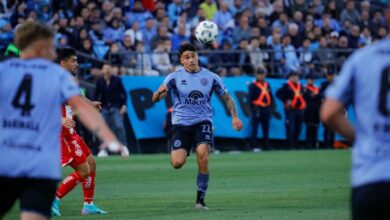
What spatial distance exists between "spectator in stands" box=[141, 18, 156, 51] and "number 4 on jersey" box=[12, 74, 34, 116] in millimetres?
23214

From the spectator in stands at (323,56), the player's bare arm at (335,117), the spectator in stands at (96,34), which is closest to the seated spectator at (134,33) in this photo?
the spectator in stands at (96,34)

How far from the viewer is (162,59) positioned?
99.5 feet

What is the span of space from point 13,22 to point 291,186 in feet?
41.0

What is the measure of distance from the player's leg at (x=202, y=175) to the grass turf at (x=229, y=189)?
0.61 ft

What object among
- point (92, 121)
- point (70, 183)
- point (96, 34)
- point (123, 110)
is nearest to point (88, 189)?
point (70, 183)

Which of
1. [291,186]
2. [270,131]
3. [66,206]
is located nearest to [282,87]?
[270,131]

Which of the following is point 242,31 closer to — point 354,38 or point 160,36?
point 160,36

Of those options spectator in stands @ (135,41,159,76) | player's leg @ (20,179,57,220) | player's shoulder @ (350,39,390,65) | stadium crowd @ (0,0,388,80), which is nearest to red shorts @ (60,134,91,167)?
player's leg @ (20,179,57,220)

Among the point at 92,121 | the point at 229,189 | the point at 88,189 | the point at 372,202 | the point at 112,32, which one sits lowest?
the point at 229,189

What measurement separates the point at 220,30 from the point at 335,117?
26123mm

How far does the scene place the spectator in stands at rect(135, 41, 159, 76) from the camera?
1189 inches

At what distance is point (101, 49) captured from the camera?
97.7 feet

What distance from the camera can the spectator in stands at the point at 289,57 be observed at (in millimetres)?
32500

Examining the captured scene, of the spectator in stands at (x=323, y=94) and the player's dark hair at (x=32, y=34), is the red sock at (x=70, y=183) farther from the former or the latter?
the spectator in stands at (x=323, y=94)
